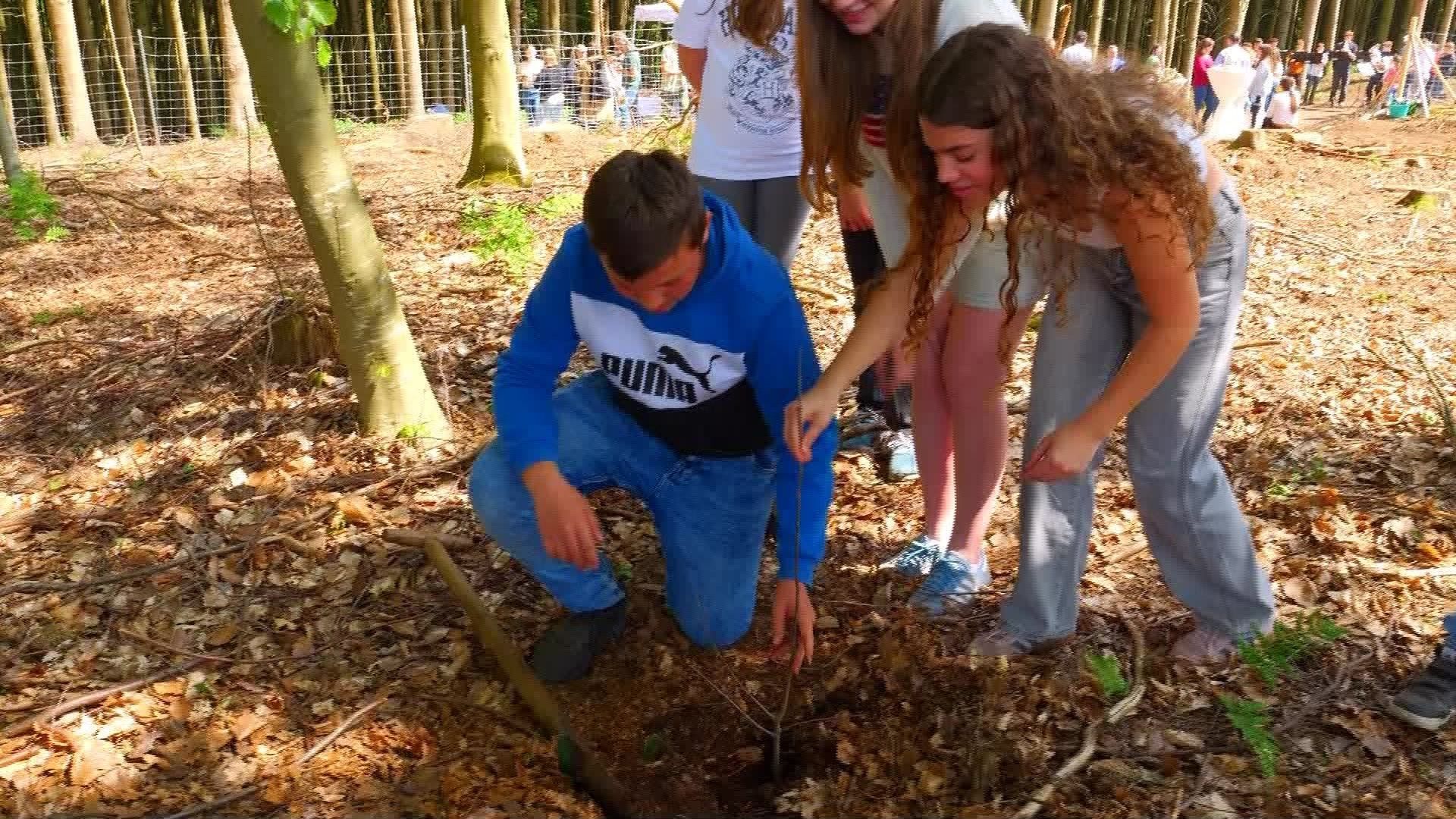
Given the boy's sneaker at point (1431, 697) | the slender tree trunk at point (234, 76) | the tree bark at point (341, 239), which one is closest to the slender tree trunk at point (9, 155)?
the slender tree trunk at point (234, 76)

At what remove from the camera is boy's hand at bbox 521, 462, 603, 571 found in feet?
6.79

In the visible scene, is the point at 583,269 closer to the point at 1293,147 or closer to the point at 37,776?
the point at 37,776

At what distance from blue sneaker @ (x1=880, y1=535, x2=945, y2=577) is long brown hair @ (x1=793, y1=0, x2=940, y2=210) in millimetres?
1078

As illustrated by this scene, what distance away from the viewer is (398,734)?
7.33ft

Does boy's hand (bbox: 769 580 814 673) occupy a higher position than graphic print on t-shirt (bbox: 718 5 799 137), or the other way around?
graphic print on t-shirt (bbox: 718 5 799 137)

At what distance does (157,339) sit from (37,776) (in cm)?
279

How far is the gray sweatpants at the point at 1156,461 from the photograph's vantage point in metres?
1.96

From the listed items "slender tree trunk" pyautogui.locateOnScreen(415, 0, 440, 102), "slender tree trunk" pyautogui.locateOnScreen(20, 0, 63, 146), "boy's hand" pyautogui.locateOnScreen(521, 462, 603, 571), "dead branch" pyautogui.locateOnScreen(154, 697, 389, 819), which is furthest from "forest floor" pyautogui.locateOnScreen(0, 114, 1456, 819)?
"slender tree trunk" pyautogui.locateOnScreen(415, 0, 440, 102)

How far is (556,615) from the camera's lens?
2639 mm

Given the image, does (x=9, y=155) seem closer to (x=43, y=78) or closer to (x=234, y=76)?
(x=234, y=76)

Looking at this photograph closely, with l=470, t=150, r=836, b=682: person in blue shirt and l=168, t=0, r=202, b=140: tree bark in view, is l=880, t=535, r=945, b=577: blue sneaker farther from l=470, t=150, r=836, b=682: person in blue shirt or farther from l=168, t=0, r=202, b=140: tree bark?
l=168, t=0, r=202, b=140: tree bark

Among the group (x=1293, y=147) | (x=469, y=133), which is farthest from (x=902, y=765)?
(x=469, y=133)

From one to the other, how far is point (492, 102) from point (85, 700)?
5.94 metres

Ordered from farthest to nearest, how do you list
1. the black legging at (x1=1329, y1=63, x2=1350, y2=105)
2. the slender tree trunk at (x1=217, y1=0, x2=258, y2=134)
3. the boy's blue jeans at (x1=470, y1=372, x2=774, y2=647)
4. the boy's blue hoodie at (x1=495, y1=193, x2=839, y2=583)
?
1. the black legging at (x1=1329, y1=63, x2=1350, y2=105)
2. the slender tree trunk at (x1=217, y1=0, x2=258, y2=134)
3. the boy's blue jeans at (x1=470, y1=372, x2=774, y2=647)
4. the boy's blue hoodie at (x1=495, y1=193, x2=839, y2=583)
